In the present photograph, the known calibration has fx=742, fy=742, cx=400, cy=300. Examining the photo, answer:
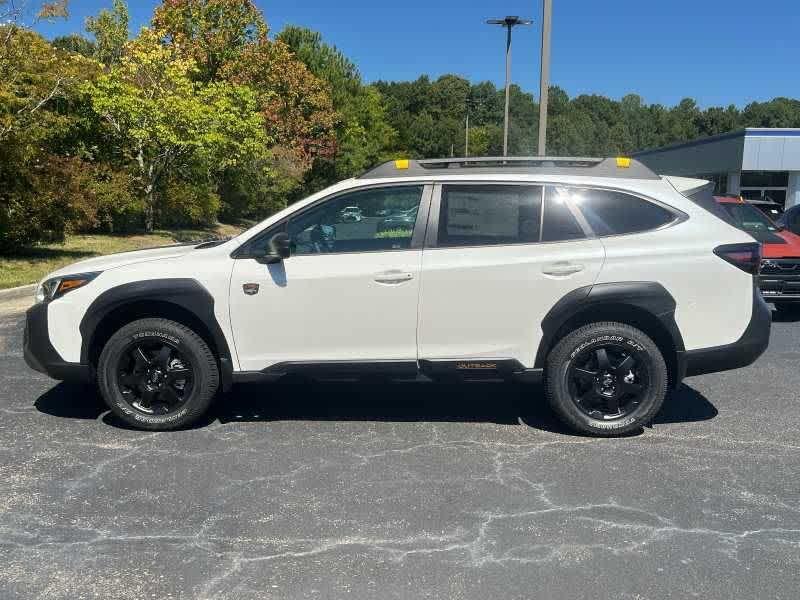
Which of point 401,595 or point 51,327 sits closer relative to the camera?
point 401,595

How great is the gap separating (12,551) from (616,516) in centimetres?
301

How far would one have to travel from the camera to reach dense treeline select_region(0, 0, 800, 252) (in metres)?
14.9

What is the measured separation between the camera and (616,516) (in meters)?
3.92

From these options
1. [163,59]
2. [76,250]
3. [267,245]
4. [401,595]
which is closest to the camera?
[401,595]

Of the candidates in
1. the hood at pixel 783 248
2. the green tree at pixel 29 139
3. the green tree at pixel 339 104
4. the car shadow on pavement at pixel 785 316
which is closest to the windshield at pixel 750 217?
the hood at pixel 783 248

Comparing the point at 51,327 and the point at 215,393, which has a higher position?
the point at 51,327

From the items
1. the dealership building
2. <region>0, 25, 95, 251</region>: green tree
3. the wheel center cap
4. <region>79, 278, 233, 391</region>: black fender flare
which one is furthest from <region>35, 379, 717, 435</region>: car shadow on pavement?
the dealership building

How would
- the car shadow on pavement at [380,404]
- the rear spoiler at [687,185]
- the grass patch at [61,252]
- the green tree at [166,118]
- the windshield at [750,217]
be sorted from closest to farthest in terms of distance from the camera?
the rear spoiler at [687,185]
the car shadow on pavement at [380,404]
the windshield at [750,217]
the grass patch at [61,252]
the green tree at [166,118]

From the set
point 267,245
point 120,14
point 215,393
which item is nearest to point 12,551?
point 215,393

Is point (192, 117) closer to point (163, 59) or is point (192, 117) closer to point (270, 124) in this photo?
point (163, 59)

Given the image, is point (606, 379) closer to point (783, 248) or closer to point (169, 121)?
point (783, 248)

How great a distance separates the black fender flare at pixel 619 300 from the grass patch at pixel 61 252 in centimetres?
840

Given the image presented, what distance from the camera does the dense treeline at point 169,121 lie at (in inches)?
585

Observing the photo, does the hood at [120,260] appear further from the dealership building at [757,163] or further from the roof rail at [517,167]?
the dealership building at [757,163]
